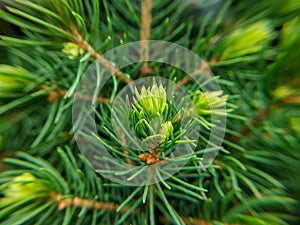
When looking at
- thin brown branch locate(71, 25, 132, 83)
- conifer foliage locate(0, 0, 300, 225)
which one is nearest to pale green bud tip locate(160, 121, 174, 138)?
conifer foliage locate(0, 0, 300, 225)

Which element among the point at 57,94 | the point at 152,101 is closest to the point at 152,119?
the point at 152,101

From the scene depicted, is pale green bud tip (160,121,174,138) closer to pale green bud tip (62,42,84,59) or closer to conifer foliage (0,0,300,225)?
conifer foliage (0,0,300,225)

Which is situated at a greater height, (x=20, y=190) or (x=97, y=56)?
(x=97, y=56)

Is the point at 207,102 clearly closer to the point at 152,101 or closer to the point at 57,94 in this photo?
the point at 152,101

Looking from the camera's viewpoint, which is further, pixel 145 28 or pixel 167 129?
pixel 145 28

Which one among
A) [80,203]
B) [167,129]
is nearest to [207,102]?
[167,129]

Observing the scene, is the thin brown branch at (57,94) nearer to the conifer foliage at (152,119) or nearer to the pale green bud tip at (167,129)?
the conifer foliage at (152,119)

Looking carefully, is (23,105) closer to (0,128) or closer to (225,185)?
(0,128)
